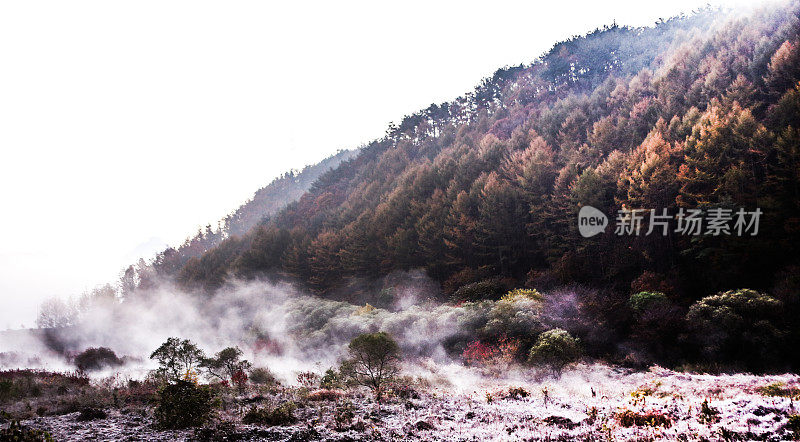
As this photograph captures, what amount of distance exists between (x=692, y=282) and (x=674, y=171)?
21.7ft

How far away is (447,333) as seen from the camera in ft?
54.9

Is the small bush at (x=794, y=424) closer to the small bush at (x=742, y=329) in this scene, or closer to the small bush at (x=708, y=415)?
the small bush at (x=708, y=415)

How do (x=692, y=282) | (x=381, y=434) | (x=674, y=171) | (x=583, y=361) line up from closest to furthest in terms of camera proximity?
(x=381, y=434)
(x=583, y=361)
(x=692, y=282)
(x=674, y=171)

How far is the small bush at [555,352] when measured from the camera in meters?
12.0

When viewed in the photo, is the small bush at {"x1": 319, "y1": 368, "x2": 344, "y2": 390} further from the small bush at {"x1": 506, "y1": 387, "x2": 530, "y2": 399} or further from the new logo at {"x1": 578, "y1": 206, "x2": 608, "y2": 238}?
the new logo at {"x1": 578, "y1": 206, "x2": 608, "y2": 238}

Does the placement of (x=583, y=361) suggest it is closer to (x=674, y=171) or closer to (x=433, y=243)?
(x=674, y=171)

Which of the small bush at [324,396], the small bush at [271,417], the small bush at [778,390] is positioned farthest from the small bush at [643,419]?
the small bush at [324,396]

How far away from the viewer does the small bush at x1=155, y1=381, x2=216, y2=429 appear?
238 inches

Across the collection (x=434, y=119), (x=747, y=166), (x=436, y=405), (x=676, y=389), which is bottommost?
(x=676, y=389)

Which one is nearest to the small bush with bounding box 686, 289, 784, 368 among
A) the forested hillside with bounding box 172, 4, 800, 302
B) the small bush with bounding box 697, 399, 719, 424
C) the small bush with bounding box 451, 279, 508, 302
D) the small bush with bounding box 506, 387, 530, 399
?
the forested hillside with bounding box 172, 4, 800, 302

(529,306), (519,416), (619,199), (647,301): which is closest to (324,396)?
(519,416)

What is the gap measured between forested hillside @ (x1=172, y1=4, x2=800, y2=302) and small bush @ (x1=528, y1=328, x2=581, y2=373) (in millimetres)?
8127

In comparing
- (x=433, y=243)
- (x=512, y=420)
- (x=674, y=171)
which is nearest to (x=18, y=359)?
(x=433, y=243)

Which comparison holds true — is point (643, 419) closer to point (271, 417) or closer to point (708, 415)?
point (708, 415)
